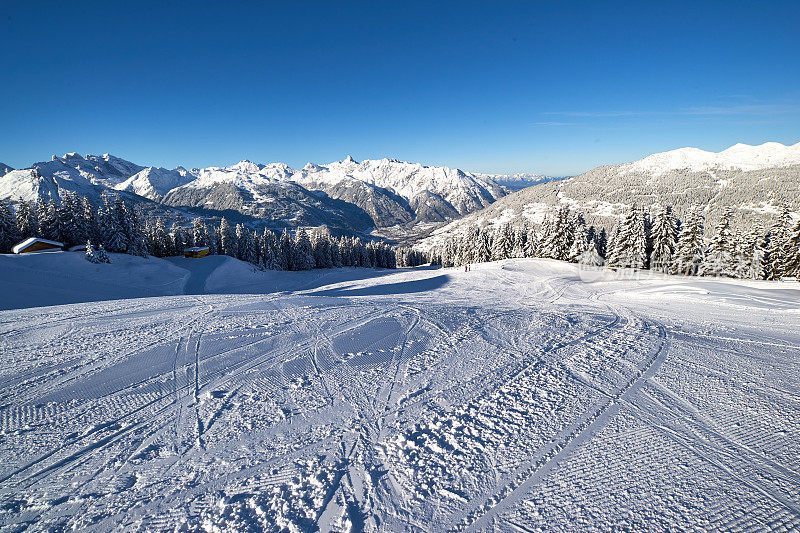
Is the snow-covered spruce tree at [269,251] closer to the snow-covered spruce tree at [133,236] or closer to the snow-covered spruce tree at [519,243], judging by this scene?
the snow-covered spruce tree at [133,236]

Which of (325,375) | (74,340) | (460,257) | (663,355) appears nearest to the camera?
(325,375)

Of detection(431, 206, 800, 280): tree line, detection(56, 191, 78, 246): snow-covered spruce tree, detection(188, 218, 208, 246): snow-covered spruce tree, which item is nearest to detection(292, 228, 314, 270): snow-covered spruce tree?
detection(188, 218, 208, 246): snow-covered spruce tree

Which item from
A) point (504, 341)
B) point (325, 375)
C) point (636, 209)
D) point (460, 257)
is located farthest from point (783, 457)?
point (460, 257)

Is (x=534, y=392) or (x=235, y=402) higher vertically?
(x=235, y=402)

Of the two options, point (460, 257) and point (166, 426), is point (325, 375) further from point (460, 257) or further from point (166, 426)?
point (460, 257)

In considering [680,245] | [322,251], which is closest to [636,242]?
[680,245]

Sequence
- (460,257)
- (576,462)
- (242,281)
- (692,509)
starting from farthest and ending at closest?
(460,257) → (242,281) → (576,462) → (692,509)

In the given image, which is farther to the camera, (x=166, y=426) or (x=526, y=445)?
(x=166, y=426)
